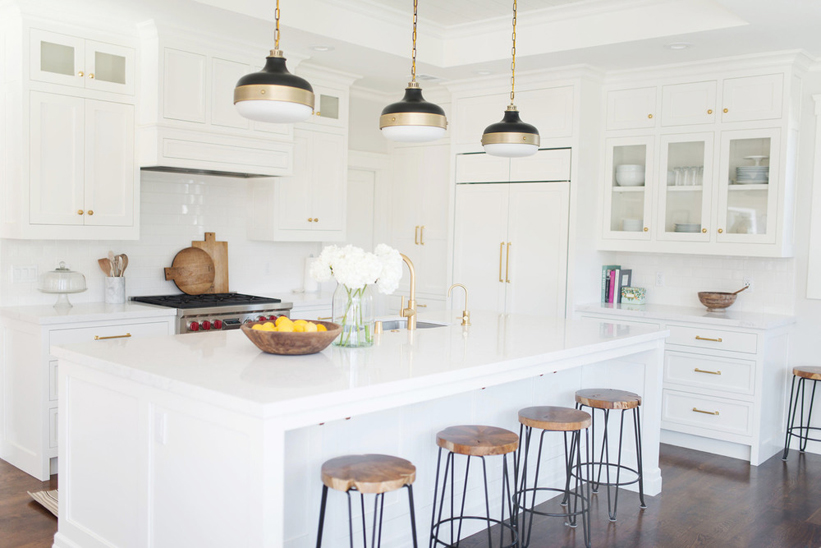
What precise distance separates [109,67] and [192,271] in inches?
61.1

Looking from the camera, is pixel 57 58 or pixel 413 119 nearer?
pixel 413 119

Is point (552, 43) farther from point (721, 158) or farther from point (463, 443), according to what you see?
point (463, 443)

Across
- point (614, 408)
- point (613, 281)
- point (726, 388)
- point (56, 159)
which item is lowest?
point (726, 388)

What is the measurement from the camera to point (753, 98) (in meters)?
5.08

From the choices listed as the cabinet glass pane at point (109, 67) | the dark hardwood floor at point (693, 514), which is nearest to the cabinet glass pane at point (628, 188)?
the dark hardwood floor at point (693, 514)

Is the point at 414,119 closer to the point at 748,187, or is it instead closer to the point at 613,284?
the point at 748,187

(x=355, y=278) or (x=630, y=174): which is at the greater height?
(x=630, y=174)

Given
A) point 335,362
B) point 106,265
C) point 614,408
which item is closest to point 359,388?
point 335,362

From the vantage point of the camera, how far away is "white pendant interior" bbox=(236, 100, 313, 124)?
9.04 ft

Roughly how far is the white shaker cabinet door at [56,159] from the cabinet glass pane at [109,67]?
227 mm

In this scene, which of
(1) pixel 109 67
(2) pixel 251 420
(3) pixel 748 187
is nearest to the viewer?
(2) pixel 251 420

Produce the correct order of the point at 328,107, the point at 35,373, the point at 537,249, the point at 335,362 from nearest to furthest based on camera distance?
the point at 335,362
the point at 35,373
the point at 537,249
the point at 328,107

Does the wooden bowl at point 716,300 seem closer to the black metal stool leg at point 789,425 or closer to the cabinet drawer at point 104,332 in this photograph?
the black metal stool leg at point 789,425

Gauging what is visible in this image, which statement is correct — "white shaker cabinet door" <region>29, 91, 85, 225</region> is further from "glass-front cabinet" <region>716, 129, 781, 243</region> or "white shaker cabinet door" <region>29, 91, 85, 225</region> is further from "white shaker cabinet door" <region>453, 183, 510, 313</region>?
"glass-front cabinet" <region>716, 129, 781, 243</region>
